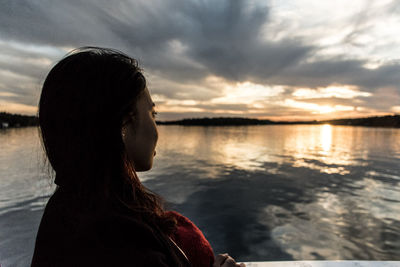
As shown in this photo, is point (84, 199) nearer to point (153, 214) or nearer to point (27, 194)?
point (153, 214)

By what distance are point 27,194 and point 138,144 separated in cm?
1226

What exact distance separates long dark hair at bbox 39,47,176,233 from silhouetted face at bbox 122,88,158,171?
0.06 meters

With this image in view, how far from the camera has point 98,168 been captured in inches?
38.2

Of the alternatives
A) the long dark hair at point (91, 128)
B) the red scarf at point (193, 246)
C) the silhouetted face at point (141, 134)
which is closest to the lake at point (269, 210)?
the red scarf at point (193, 246)

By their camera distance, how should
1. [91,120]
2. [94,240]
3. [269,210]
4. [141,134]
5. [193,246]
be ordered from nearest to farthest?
1. [94,240]
2. [91,120]
3. [141,134]
4. [193,246]
5. [269,210]

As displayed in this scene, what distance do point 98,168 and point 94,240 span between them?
29cm

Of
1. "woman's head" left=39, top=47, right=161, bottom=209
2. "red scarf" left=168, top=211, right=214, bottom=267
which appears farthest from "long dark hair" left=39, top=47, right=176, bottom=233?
"red scarf" left=168, top=211, right=214, bottom=267

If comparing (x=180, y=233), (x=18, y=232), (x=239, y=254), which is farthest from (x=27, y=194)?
(x=180, y=233)

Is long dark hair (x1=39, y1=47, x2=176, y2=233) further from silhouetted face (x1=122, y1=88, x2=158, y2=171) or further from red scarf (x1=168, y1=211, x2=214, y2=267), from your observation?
red scarf (x1=168, y1=211, x2=214, y2=267)

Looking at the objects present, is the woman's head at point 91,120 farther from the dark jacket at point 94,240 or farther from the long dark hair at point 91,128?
the dark jacket at point 94,240

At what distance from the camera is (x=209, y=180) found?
13.6m

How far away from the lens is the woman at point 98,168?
83 centimetres

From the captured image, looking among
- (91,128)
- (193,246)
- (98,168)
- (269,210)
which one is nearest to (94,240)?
(98,168)

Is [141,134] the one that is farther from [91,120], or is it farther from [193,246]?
[193,246]
